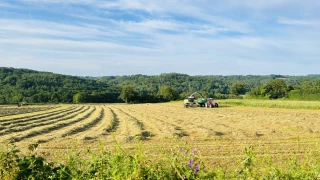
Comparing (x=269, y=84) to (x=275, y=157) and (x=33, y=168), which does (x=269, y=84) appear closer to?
(x=275, y=157)

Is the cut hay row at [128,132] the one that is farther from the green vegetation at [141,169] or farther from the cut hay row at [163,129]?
the green vegetation at [141,169]

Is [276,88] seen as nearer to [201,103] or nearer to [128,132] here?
[201,103]

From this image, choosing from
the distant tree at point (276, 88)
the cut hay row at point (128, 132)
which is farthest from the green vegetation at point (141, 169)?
the distant tree at point (276, 88)

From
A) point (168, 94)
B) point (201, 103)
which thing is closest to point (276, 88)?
point (168, 94)

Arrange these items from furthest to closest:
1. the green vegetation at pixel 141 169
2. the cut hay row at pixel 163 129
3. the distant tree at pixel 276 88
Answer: the distant tree at pixel 276 88, the cut hay row at pixel 163 129, the green vegetation at pixel 141 169

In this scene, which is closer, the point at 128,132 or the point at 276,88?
the point at 128,132

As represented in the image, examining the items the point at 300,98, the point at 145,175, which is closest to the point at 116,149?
the point at 145,175

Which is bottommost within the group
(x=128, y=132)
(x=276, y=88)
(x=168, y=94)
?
(x=168, y=94)

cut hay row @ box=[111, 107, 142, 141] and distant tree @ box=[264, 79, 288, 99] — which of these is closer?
cut hay row @ box=[111, 107, 142, 141]

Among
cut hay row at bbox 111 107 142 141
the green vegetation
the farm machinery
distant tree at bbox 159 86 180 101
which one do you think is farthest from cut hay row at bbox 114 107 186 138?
distant tree at bbox 159 86 180 101

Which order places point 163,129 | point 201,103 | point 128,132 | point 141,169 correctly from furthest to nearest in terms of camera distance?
1. point 201,103
2. point 163,129
3. point 128,132
4. point 141,169

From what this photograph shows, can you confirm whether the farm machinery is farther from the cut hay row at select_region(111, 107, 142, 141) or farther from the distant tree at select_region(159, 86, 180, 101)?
the distant tree at select_region(159, 86, 180, 101)

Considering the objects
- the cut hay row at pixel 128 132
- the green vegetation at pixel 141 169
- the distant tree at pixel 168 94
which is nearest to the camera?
the green vegetation at pixel 141 169

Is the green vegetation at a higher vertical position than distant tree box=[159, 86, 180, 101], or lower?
higher
